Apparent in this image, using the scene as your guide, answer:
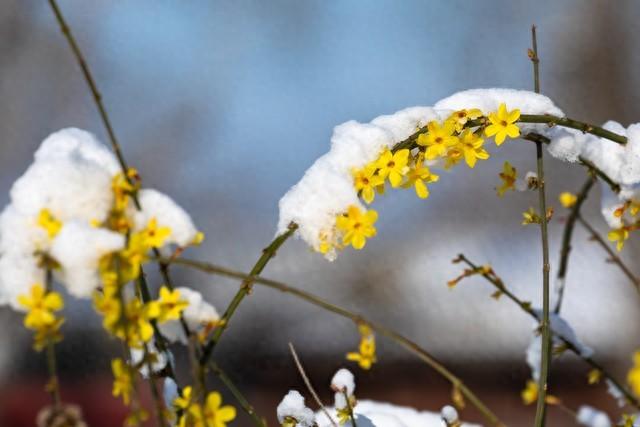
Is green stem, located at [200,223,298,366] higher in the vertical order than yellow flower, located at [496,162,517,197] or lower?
lower

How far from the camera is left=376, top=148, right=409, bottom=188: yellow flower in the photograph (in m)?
0.75

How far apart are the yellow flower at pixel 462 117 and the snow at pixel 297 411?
0.38 metres

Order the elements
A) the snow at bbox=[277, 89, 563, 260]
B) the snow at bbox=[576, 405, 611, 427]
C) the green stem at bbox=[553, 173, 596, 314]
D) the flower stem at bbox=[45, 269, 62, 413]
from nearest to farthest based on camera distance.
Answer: the flower stem at bbox=[45, 269, 62, 413] → the snow at bbox=[277, 89, 563, 260] → the green stem at bbox=[553, 173, 596, 314] → the snow at bbox=[576, 405, 611, 427]

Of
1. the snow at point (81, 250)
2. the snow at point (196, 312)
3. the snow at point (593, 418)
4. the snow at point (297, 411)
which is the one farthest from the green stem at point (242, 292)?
the snow at point (593, 418)

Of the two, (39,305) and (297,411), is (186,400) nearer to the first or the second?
(39,305)

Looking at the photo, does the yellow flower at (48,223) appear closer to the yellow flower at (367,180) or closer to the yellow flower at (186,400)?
the yellow flower at (186,400)

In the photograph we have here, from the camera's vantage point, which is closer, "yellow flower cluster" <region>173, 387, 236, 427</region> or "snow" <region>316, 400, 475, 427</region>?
"yellow flower cluster" <region>173, 387, 236, 427</region>

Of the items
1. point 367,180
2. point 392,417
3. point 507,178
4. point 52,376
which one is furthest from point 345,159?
point 392,417

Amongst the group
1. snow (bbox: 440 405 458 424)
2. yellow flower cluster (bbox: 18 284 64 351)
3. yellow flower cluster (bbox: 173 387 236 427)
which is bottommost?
yellow flower cluster (bbox: 173 387 236 427)

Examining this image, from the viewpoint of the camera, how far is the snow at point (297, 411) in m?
0.86

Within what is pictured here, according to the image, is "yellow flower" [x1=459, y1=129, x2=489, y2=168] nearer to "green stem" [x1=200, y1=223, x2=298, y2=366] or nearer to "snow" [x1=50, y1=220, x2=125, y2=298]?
"green stem" [x1=200, y1=223, x2=298, y2=366]

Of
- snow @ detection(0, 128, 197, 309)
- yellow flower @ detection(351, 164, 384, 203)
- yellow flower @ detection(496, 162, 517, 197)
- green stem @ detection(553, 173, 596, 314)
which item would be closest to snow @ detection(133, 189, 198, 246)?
snow @ detection(0, 128, 197, 309)

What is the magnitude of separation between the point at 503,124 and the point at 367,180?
181 mm

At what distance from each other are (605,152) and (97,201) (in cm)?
68
